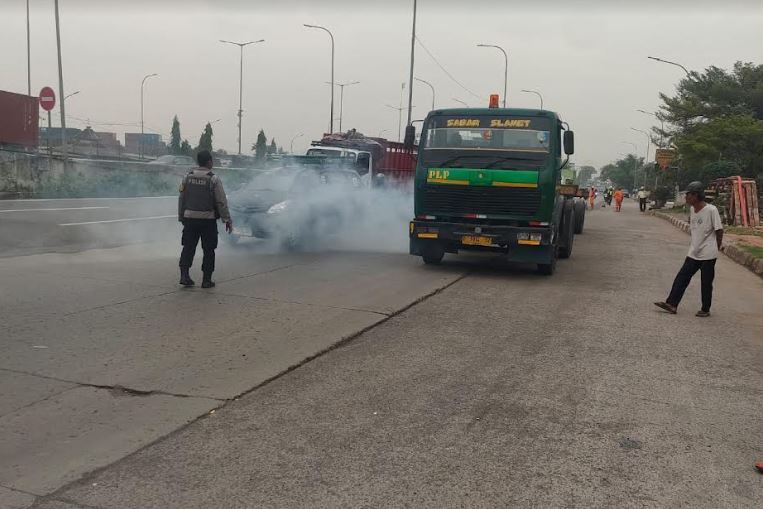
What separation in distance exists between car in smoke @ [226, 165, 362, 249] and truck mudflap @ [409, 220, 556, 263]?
2651mm

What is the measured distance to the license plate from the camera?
10400mm

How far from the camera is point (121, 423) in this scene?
4141 mm

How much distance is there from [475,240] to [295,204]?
370cm

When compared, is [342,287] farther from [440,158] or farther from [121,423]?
[121,423]

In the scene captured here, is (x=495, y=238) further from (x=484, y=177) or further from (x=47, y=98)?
(x=47, y=98)

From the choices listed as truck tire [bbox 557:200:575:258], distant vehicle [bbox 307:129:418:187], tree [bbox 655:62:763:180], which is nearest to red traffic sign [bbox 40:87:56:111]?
distant vehicle [bbox 307:129:418:187]

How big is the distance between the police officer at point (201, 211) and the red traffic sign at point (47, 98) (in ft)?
59.2

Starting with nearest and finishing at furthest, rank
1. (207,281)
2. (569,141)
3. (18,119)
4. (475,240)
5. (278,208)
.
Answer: (207,281) → (475,240) → (569,141) → (278,208) → (18,119)

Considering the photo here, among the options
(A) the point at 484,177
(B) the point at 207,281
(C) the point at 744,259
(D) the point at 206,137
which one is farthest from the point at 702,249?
(D) the point at 206,137

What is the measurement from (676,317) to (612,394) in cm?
354

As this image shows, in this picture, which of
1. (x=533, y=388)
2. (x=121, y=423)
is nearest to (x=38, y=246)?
(x=121, y=423)

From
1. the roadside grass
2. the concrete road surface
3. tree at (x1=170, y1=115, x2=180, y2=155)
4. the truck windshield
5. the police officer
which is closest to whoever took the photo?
the concrete road surface

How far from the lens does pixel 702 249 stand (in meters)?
8.08

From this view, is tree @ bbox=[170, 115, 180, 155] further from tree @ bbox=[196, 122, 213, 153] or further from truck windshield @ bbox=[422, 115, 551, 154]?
truck windshield @ bbox=[422, 115, 551, 154]
